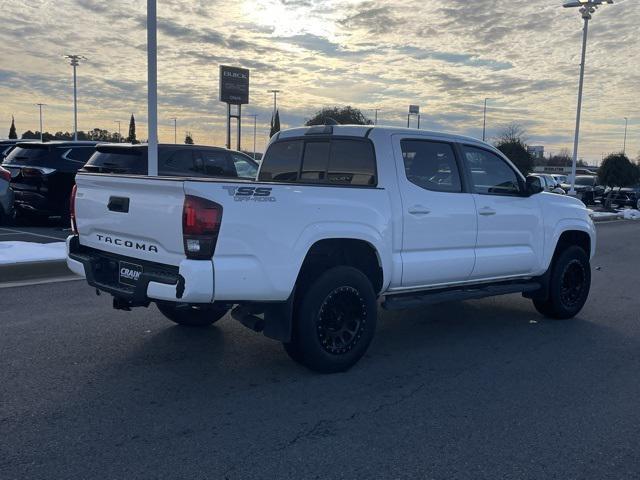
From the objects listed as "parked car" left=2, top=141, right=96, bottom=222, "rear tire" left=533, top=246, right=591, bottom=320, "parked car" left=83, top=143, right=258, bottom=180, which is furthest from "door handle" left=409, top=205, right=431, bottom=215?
"parked car" left=2, top=141, right=96, bottom=222

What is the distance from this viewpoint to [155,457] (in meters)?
3.49

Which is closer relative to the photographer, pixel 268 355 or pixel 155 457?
pixel 155 457

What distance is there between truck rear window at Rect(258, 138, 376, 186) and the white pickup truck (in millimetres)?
14

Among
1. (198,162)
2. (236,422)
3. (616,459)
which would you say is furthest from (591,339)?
(198,162)

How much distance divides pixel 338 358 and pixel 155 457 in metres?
1.84

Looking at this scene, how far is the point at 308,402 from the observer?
4398 millimetres

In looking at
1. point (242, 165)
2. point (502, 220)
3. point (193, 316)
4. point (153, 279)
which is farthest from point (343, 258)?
point (242, 165)

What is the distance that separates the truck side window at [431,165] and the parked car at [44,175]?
998 cm

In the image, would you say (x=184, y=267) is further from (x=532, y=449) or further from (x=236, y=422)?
(x=532, y=449)

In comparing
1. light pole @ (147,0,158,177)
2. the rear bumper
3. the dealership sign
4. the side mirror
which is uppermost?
the dealership sign

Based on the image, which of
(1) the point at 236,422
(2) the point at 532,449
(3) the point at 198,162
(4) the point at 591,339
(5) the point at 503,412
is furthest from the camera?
(3) the point at 198,162

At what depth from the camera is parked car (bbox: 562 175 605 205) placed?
1273 inches

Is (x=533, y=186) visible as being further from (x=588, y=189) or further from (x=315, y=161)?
(x=588, y=189)

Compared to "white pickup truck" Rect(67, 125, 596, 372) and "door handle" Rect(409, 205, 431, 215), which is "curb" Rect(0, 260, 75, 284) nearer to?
"white pickup truck" Rect(67, 125, 596, 372)
